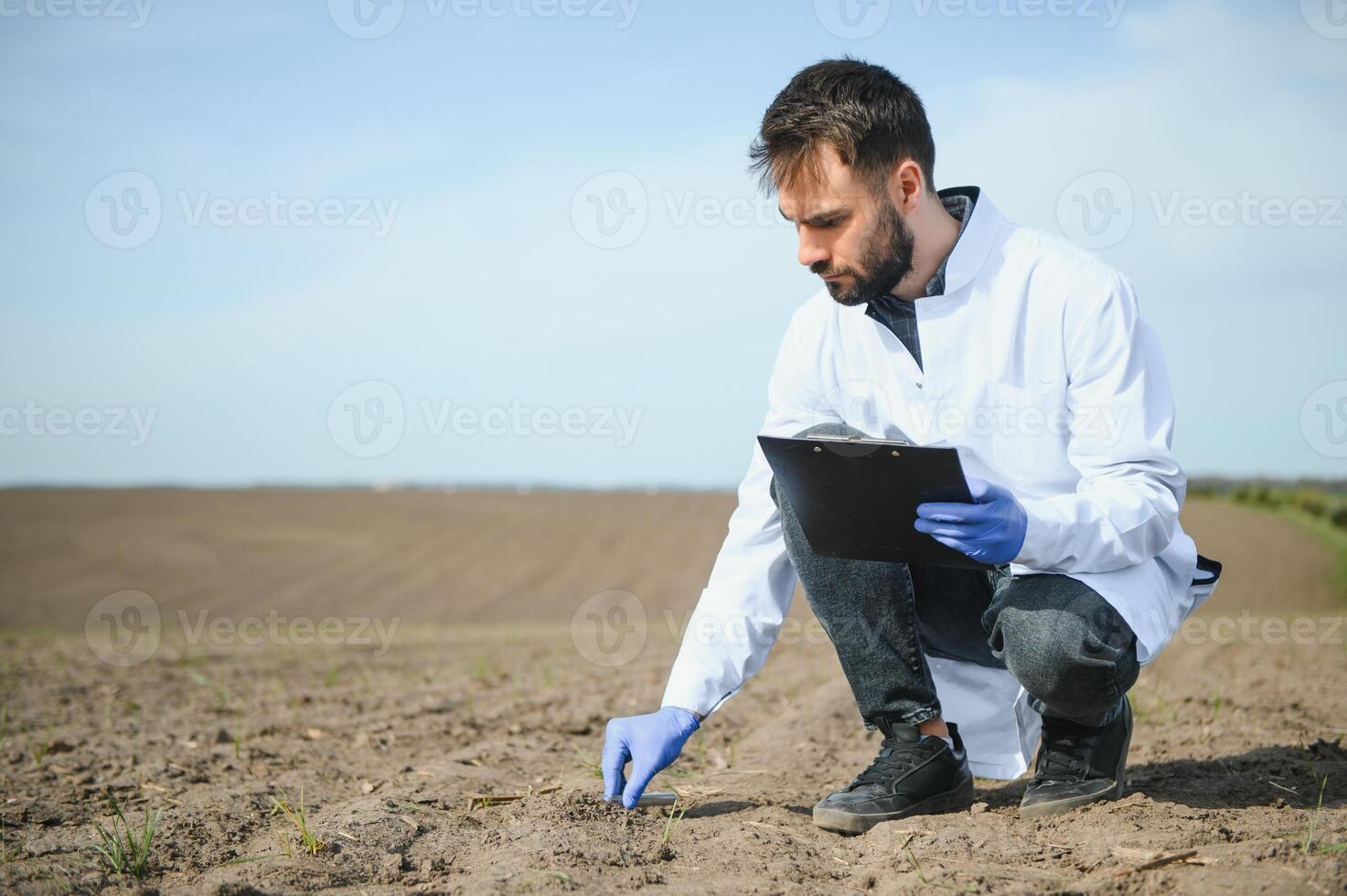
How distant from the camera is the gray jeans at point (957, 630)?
2.14 meters

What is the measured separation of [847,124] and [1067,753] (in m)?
1.59

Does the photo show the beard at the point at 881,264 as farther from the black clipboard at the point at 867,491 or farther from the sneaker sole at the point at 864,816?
the sneaker sole at the point at 864,816

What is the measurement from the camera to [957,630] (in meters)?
2.61

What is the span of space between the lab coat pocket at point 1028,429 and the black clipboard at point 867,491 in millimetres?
387

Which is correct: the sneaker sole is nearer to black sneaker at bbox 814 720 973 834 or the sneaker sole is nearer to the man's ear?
black sneaker at bbox 814 720 973 834

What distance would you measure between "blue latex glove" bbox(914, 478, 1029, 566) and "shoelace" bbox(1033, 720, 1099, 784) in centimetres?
62

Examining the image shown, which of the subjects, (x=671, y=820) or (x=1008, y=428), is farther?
(x=1008, y=428)

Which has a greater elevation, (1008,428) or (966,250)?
(966,250)

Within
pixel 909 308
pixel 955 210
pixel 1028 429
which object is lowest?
pixel 1028 429

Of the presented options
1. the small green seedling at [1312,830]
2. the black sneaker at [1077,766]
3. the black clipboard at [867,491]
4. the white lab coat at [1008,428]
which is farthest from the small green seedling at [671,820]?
the small green seedling at [1312,830]

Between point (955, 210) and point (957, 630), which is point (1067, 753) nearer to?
point (957, 630)

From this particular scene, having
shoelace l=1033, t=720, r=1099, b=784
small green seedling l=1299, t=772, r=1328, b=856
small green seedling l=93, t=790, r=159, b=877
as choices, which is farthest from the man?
small green seedling l=93, t=790, r=159, b=877

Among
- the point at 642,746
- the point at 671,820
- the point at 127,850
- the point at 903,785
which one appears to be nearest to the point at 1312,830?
the point at 903,785

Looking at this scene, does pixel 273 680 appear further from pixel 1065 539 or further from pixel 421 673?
pixel 1065 539
